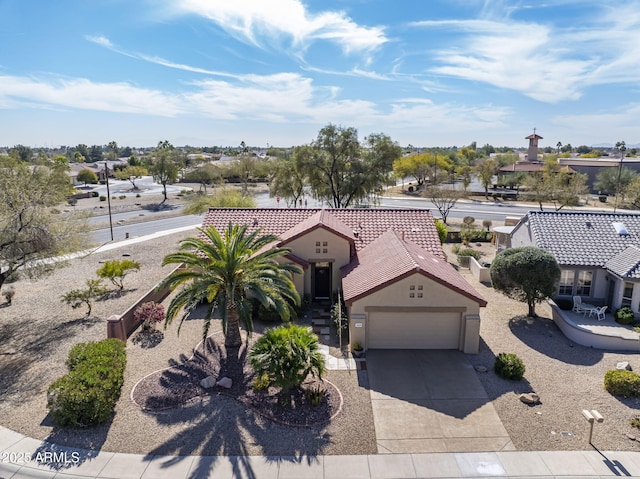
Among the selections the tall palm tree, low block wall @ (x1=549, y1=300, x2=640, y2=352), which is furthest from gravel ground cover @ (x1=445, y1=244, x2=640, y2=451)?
the tall palm tree

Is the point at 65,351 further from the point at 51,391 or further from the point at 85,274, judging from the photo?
the point at 85,274

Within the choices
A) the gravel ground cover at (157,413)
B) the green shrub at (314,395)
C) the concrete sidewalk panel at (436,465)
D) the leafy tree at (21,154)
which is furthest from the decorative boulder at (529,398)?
the leafy tree at (21,154)

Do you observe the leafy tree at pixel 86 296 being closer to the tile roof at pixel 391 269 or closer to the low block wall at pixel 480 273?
the tile roof at pixel 391 269

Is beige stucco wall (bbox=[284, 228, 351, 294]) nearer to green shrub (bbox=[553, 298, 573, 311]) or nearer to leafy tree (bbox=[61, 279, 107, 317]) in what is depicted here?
leafy tree (bbox=[61, 279, 107, 317])

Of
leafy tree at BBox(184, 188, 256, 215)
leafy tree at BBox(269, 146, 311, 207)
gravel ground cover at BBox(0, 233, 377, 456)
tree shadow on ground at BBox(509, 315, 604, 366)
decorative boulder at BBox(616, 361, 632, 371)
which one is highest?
leafy tree at BBox(269, 146, 311, 207)

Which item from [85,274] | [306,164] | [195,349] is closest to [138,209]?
[306,164]

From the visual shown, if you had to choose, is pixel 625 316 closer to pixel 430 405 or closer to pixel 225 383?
pixel 430 405
